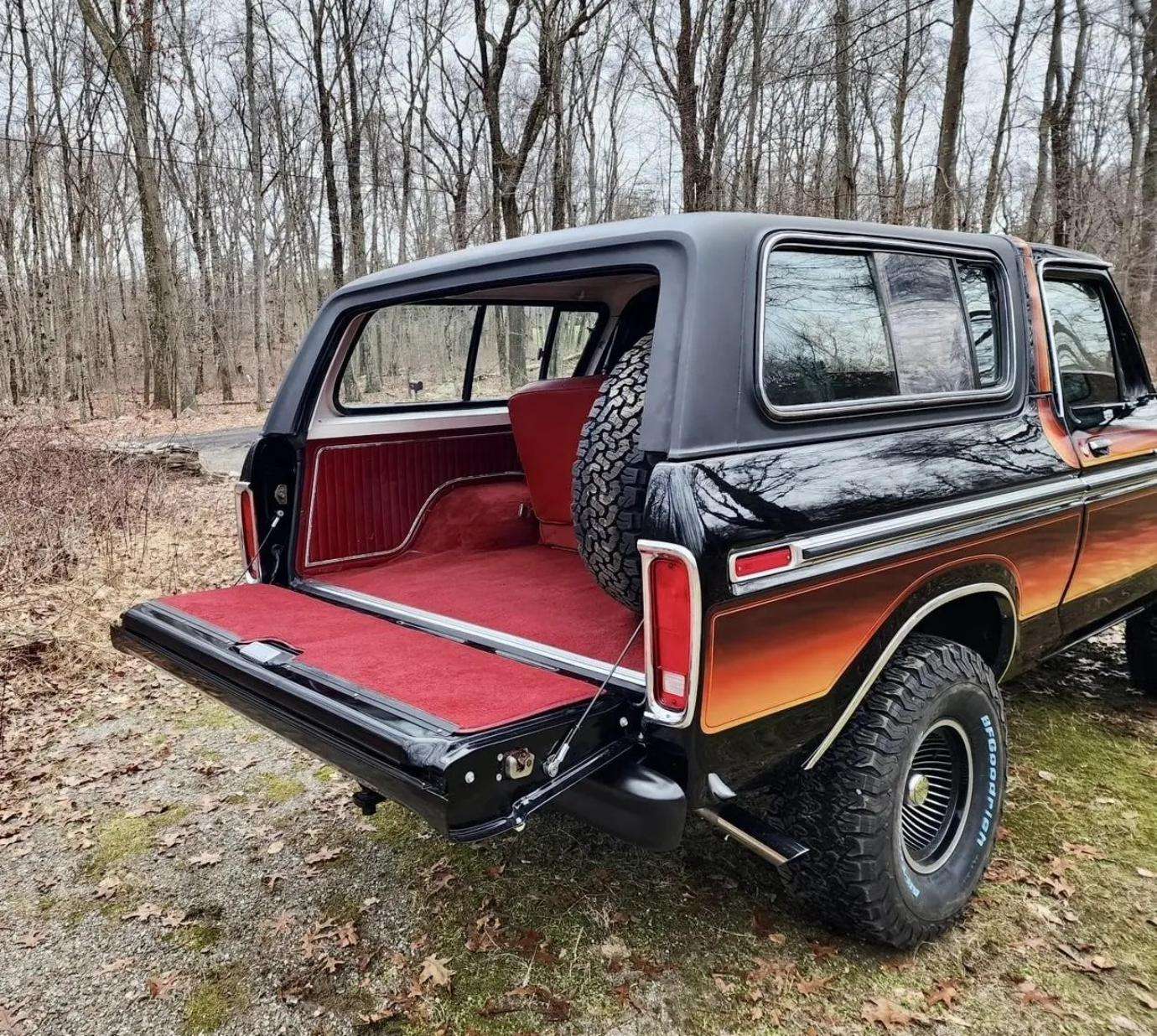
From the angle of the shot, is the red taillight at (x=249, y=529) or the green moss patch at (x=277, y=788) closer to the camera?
the red taillight at (x=249, y=529)

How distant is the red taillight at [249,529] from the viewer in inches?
137

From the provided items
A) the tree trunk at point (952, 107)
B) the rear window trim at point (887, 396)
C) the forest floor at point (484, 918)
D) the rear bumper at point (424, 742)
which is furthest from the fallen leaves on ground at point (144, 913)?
the tree trunk at point (952, 107)

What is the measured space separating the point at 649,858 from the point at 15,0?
25.9 meters

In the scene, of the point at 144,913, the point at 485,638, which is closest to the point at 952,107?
the point at 485,638

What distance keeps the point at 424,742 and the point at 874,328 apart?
1.84 m

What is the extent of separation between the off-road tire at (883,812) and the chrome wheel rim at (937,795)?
29 mm

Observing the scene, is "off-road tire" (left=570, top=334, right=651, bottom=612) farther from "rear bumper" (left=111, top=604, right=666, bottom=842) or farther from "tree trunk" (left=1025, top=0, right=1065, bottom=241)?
"tree trunk" (left=1025, top=0, right=1065, bottom=241)

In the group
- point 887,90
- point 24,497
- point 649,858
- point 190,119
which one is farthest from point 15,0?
point 649,858

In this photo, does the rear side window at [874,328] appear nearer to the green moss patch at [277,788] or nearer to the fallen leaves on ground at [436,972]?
the fallen leaves on ground at [436,972]

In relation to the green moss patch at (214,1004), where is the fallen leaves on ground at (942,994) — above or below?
above

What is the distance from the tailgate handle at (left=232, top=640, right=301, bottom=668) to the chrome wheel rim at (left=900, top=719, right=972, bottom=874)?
1.94m

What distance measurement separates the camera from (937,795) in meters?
2.84

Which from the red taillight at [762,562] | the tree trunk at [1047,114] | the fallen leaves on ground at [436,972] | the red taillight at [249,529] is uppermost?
the tree trunk at [1047,114]

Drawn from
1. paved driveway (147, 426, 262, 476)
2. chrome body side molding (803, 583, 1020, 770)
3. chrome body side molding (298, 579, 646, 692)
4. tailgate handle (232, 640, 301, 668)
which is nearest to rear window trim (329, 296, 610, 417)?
chrome body side molding (298, 579, 646, 692)
